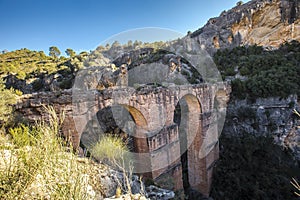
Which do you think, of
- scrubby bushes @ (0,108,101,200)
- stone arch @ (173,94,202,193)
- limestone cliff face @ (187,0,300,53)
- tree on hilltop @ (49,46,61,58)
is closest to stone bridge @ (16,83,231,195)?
stone arch @ (173,94,202,193)

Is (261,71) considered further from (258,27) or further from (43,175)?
(43,175)

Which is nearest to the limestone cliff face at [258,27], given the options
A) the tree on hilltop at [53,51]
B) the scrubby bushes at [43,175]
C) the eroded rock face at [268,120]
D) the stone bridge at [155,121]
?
the eroded rock face at [268,120]

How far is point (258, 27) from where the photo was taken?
2297 centimetres

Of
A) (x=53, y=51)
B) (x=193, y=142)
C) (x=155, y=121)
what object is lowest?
(x=193, y=142)

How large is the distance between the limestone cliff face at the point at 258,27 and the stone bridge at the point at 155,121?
1533cm

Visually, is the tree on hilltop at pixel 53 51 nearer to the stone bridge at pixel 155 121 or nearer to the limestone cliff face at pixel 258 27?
the limestone cliff face at pixel 258 27

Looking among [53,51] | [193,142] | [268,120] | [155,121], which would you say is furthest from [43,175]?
[53,51]

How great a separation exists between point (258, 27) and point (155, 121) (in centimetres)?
2391

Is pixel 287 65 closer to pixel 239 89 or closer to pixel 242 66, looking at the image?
pixel 242 66

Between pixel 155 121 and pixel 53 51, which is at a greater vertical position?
pixel 53 51

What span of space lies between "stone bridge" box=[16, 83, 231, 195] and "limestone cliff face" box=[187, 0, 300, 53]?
15332 mm

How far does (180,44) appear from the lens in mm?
28312

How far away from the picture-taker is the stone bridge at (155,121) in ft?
14.3

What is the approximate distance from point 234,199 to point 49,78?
19.5 m
